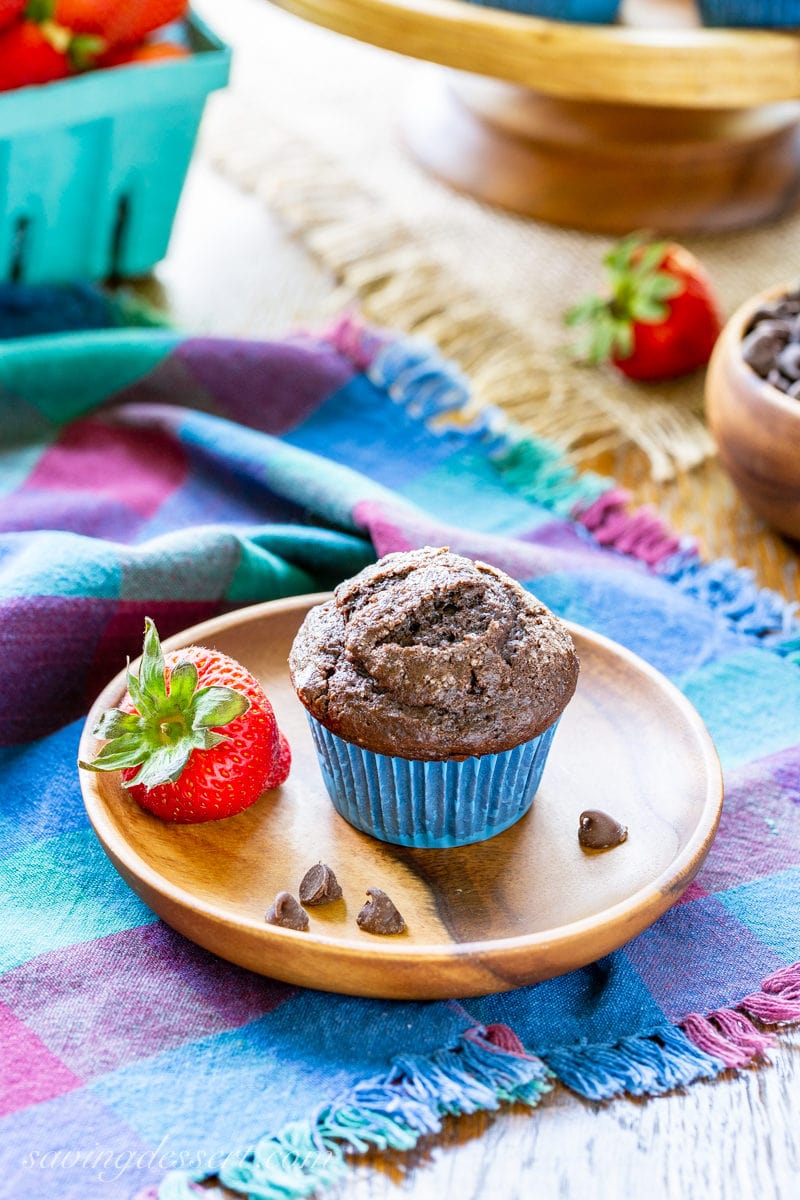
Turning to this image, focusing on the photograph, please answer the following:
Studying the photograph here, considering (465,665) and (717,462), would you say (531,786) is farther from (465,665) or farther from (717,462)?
(717,462)

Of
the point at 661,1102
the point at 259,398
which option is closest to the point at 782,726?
the point at 661,1102

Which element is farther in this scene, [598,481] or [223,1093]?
[598,481]

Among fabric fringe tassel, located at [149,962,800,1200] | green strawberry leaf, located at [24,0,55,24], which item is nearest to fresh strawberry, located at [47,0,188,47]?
green strawberry leaf, located at [24,0,55,24]

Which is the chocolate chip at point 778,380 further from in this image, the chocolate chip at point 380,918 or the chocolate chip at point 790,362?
the chocolate chip at point 380,918

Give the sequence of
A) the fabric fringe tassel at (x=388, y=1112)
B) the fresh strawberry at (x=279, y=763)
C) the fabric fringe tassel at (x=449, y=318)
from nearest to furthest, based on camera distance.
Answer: the fabric fringe tassel at (x=388, y=1112) → the fresh strawberry at (x=279, y=763) → the fabric fringe tassel at (x=449, y=318)

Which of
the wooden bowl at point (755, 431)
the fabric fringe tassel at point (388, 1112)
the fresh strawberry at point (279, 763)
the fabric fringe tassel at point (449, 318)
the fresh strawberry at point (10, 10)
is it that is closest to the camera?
the fabric fringe tassel at point (388, 1112)

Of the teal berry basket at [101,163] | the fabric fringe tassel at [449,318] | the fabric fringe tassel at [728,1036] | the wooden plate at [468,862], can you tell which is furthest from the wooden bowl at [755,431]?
the teal berry basket at [101,163]

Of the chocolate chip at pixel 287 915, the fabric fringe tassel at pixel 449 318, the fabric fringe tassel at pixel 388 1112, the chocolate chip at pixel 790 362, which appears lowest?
the fabric fringe tassel at pixel 449 318

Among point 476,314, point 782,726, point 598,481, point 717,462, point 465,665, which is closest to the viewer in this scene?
point 465,665
